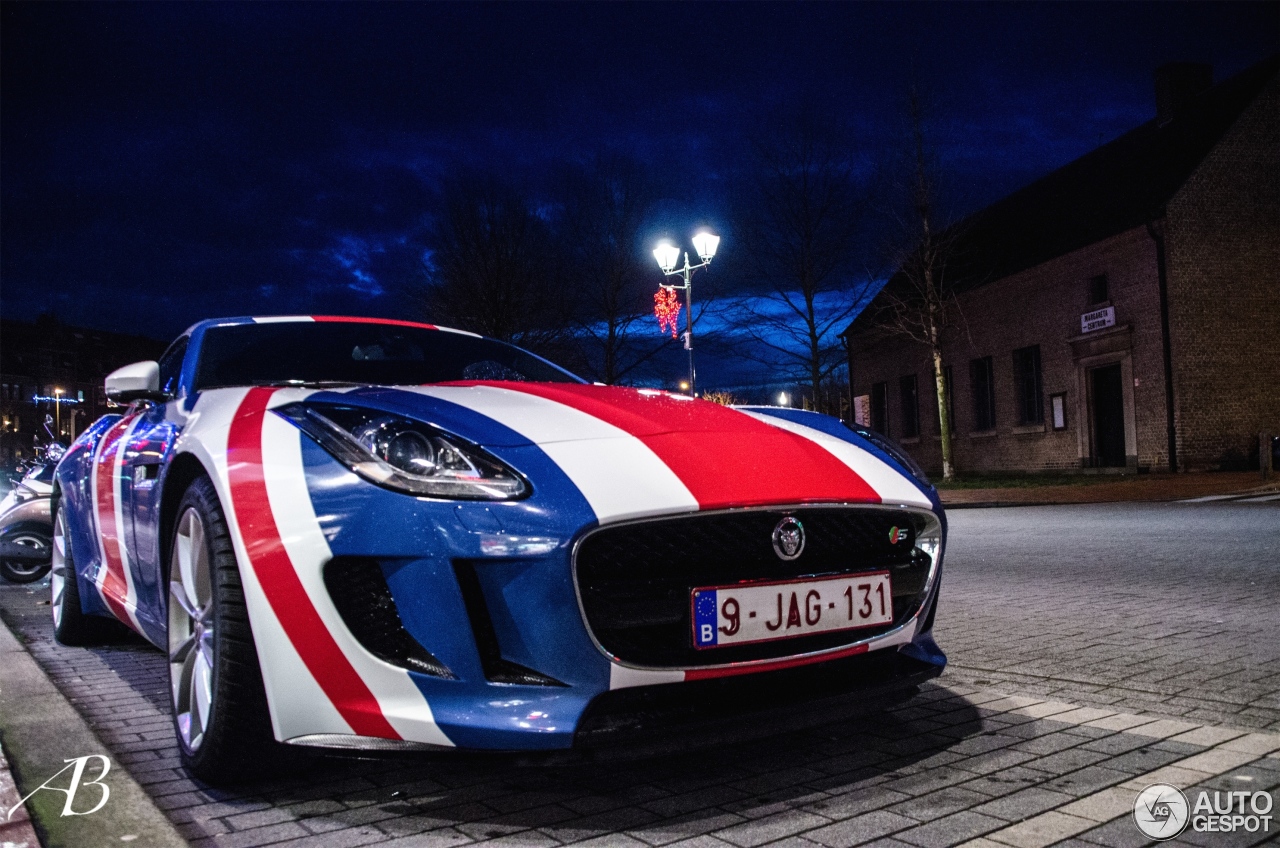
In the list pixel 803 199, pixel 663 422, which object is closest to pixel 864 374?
pixel 803 199

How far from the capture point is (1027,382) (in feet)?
90.2

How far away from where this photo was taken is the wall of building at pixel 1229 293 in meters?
21.6

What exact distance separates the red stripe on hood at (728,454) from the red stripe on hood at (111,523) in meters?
1.86

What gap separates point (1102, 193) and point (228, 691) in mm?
27263

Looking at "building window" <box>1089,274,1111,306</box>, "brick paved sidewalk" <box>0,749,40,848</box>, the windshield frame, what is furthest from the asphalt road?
"building window" <box>1089,274,1111,306</box>

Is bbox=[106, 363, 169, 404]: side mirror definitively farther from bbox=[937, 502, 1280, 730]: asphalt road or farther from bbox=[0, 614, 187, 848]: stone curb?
bbox=[937, 502, 1280, 730]: asphalt road

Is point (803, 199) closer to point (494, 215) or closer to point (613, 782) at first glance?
point (494, 215)

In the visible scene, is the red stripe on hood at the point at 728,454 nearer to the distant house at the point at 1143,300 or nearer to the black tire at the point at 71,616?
the black tire at the point at 71,616

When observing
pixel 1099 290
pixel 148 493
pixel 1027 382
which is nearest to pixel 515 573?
pixel 148 493

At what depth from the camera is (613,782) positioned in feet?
8.79

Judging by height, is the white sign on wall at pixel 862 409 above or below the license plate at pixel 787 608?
above

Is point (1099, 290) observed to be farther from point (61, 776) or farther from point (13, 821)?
point (13, 821)

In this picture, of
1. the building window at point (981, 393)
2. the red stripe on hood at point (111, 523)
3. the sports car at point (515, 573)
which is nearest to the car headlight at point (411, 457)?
the sports car at point (515, 573)

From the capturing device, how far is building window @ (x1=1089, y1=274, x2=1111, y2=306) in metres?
24.0
